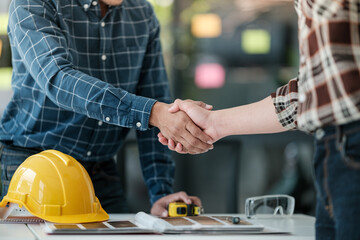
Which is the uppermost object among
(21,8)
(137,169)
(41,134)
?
(21,8)

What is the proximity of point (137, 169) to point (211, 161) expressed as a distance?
66 cm

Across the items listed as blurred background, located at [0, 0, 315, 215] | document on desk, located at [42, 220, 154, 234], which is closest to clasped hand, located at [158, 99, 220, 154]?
document on desk, located at [42, 220, 154, 234]

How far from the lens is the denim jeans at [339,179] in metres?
1.09

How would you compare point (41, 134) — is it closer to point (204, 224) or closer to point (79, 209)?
point (79, 209)

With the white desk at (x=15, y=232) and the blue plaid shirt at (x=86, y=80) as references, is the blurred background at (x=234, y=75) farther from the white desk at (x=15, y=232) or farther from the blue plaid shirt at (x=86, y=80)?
the white desk at (x=15, y=232)

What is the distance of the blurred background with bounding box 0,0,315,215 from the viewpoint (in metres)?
4.64

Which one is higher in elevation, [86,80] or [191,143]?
[86,80]

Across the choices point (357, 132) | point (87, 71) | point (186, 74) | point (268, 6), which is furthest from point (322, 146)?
point (268, 6)

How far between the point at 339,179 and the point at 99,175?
3.82 ft

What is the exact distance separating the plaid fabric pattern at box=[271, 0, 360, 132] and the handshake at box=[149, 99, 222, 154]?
70cm

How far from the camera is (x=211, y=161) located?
15.3 ft

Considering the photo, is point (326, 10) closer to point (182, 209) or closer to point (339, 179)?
point (339, 179)

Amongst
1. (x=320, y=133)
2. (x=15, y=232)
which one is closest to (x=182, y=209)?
(x=15, y=232)

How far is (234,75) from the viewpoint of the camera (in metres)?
4.91
